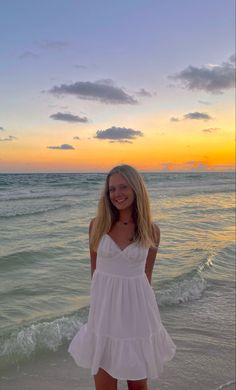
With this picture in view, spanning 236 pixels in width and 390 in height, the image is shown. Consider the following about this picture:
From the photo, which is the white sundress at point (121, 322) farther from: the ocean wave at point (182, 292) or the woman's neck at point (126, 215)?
the ocean wave at point (182, 292)

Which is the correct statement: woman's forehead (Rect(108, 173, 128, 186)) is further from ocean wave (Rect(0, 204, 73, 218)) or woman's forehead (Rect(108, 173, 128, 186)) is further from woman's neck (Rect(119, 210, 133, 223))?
ocean wave (Rect(0, 204, 73, 218))

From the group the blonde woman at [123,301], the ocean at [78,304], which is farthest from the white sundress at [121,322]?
the ocean at [78,304]

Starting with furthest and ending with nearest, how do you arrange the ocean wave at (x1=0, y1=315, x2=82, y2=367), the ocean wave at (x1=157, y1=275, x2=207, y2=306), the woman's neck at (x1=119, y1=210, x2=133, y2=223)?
1. the ocean wave at (x1=157, y1=275, x2=207, y2=306)
2. the ocean wave at (x1=0, y1=315, x2=82, y2=367)
3. the woman's neck at (x1=119, y1=210, x2=133, y2=223)

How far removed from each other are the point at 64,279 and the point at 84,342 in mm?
5740

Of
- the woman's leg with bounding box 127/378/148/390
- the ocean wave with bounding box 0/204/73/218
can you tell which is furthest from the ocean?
the ocean wave with bounding box 0/204/73/218

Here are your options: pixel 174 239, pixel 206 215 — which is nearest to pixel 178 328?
pixel 174 239

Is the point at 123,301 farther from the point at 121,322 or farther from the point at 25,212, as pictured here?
the point at 25,212

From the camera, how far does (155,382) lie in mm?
5070

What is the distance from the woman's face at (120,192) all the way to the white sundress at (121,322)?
27cm

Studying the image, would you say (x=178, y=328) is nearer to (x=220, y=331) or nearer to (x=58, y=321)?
(x=220, y=331)

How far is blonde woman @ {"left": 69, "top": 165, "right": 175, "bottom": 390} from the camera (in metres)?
3.23

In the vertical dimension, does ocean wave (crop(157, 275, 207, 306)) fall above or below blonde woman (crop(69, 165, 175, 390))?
below

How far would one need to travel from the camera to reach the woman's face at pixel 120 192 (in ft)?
11.0

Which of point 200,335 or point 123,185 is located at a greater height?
point 123,185
